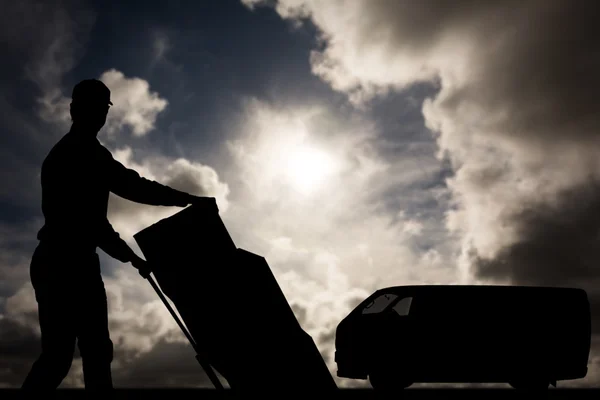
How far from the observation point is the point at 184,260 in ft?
11.6

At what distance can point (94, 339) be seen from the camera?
3596 millimetres

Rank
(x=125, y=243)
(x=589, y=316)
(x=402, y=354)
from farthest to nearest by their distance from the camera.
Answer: (x=589, y=316)
(x=402, y=354)
(x=125, y=243)

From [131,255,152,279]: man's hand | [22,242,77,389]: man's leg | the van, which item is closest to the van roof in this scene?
the van

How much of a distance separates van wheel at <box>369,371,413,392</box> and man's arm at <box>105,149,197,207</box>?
7.54 meters

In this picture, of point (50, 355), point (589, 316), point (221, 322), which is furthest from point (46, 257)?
point (589, 316)

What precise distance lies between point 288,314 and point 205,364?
60cm

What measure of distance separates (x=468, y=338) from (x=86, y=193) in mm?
8294

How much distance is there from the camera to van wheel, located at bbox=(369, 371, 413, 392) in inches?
401

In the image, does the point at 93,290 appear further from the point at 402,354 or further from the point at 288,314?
the point at 402,354

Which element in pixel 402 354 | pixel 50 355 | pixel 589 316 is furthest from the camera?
pixel 589 316

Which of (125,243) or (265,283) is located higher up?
(125,243)

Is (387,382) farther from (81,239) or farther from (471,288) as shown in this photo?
(81,239)

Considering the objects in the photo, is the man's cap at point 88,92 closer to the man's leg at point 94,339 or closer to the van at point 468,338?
the man's leg at point 94,339

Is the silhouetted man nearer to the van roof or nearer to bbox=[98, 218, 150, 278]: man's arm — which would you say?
bbox=[98, 218, 150, 278]: man's arm
